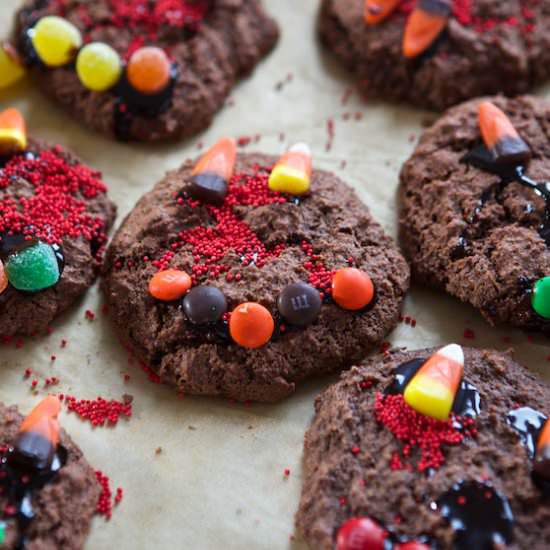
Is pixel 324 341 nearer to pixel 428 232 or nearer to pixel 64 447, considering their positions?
pixel 428 232

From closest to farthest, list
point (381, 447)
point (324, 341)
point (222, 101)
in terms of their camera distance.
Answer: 1. point (381, 447)
2. point (324, 341)
3. point (222, 101)

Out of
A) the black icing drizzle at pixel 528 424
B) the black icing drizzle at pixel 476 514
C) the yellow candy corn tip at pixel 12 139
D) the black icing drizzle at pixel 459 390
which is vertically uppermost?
the yellow candy corn tip at pixel 12 139

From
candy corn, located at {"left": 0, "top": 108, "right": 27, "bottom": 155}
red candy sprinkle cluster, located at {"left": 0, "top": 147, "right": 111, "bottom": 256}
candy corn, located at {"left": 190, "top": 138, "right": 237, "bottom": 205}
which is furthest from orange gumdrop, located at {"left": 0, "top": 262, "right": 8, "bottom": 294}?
candy corn, located at {"left": 190, "top": 138, "right": 237, "bottom": 205}

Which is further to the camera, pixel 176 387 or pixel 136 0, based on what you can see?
pixel 136 0

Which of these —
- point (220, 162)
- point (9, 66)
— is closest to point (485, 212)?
point (220, 162)

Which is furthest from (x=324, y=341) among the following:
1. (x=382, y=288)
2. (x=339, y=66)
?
(x=339, y=66)

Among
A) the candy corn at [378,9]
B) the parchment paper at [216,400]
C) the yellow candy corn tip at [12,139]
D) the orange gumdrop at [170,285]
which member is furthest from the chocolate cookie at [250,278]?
the candy corn at [378,9]

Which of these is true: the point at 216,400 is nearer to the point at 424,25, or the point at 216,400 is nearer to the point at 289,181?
the point at 289,181

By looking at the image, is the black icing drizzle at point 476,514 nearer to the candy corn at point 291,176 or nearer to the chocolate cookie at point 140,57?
the candy corn at point 291,176
